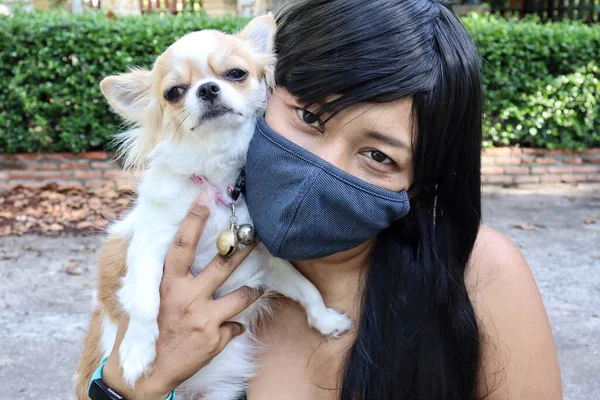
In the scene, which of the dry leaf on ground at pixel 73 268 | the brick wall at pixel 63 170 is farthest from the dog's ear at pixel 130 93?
the brick wall at pixel 63 170

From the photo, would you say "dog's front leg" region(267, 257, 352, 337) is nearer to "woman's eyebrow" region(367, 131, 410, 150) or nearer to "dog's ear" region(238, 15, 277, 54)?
"woman's eyebrow" region(367, 131, 410, 150)

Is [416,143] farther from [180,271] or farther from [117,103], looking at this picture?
[117,103]

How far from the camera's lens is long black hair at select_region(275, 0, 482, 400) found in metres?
1.56

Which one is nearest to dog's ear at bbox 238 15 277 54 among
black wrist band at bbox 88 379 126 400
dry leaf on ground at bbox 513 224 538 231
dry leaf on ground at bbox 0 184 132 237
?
black wrist band at bbox 88 379 126 400

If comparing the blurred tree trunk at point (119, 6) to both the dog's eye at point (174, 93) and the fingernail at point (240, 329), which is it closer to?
the dog's eye at point (174, 93)

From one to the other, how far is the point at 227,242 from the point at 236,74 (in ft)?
1.87

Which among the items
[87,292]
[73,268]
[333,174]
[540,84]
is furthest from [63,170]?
[333,174]

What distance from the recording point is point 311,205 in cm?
165

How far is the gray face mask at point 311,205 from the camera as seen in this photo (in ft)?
5.30

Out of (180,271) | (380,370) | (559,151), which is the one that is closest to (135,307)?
(180,271)

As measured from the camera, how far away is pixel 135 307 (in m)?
1.83

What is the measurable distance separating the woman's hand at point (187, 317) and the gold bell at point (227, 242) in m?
0.02

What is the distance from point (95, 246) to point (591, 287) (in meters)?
4.21

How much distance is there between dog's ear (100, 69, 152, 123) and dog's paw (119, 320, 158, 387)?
80cm
